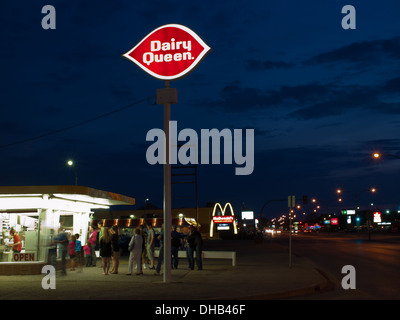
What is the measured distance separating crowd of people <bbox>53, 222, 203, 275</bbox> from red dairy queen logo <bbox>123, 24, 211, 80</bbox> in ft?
18.6

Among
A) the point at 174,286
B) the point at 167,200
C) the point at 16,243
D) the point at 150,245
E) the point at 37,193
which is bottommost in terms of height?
the point at 174,286

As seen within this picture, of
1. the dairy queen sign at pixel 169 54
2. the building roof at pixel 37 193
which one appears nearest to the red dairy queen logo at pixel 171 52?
the dairy queen sign at pixel 169 54

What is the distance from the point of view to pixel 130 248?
1742 centimetres

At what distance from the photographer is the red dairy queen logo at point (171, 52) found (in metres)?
15.8

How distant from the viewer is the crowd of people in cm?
1738

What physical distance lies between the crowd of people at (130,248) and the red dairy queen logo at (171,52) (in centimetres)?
566

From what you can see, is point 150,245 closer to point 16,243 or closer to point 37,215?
point 37,215

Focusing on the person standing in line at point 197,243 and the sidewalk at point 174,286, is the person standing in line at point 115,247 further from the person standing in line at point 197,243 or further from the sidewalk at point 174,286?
the person standing in line at point 197,243

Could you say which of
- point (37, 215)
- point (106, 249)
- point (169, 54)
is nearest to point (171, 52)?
point (169, 54)

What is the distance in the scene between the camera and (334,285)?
580 inches

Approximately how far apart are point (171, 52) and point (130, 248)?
683 centimetres

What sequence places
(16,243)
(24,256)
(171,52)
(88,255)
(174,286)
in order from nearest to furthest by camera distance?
(174,286) → (171,52) → (24,256) → (16,243) → (88,255)
